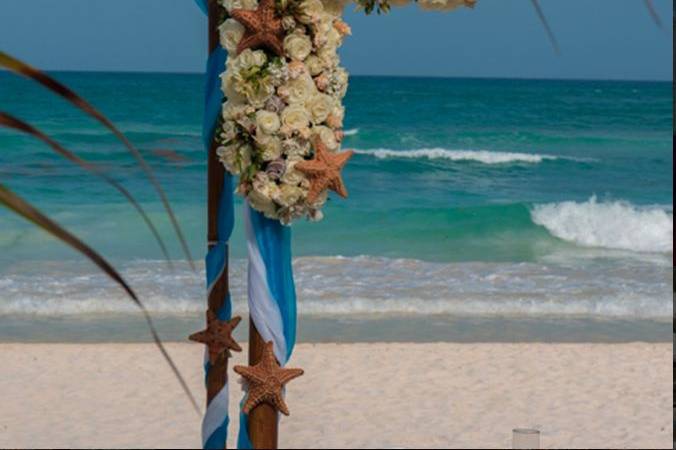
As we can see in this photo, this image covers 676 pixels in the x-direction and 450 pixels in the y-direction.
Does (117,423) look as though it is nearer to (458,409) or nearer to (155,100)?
(458,409)

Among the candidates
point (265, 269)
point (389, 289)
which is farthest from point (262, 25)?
point (389, 289)

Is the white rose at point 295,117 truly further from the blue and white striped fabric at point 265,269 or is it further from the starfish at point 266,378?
the starfish at point 266,378

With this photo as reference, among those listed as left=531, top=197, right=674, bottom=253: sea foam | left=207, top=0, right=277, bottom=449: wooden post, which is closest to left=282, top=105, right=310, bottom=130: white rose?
left=207, top=0, right=277, bottom=449: wooden post

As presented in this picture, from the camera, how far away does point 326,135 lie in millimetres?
3533

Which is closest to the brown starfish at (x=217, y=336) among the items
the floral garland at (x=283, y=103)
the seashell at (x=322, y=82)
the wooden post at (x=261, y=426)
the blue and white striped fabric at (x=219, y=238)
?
Answer: the blue and white striped fabric at (x=219, y=238)

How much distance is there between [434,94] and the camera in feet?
175

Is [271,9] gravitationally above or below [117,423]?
above

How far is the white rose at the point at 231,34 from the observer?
352cm

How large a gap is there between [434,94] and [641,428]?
153ft

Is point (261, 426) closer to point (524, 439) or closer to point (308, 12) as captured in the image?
point (524, 439)

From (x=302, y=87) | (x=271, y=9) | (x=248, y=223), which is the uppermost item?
(x=271, y=9)

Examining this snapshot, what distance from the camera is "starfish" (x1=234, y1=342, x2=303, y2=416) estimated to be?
12.0 ft

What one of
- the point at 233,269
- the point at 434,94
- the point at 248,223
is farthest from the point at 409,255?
the point at 434,94

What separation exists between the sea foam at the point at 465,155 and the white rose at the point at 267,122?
24508mm
